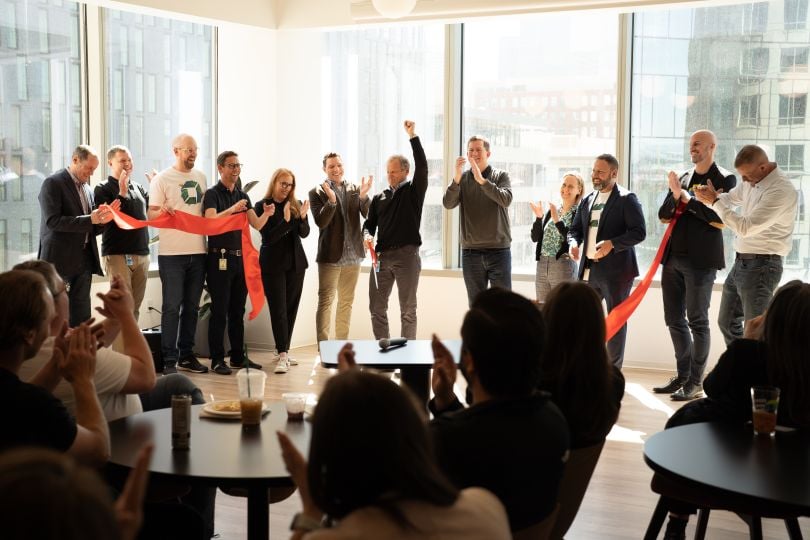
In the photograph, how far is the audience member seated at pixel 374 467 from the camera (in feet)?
4.55

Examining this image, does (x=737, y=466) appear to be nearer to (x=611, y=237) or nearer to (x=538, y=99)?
(x=611, y=237)

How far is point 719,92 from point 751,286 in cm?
215

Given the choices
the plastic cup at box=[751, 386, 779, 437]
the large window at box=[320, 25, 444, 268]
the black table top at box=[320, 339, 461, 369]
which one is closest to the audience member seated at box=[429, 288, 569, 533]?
the plastic cup at box=[751, 386, 779, 437]

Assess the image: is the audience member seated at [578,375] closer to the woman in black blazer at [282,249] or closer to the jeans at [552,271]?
the jeans at [552,271]

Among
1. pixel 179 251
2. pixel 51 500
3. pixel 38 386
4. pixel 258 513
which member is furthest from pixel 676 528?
pixel 179 251

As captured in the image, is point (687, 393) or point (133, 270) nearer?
point (687, 393)

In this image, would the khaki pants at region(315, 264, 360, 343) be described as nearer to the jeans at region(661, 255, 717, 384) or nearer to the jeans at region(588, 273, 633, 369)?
the jeans at region(588, 273, 633, 369)

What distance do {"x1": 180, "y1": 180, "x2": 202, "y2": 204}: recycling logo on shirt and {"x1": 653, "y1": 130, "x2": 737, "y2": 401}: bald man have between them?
3.44m

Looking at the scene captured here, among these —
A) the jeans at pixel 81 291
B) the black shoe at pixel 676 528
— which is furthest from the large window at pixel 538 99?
the black shoe at pixel 676 528

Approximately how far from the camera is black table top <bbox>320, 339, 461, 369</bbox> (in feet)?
13.9

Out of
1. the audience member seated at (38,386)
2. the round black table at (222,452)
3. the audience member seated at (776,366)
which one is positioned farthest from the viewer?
the audience member seated at (776,366)

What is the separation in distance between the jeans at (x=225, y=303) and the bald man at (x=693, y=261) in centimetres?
325

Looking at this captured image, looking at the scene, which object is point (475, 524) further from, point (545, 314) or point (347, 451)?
point (545, 314)

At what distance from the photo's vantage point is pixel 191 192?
6.96 meters
